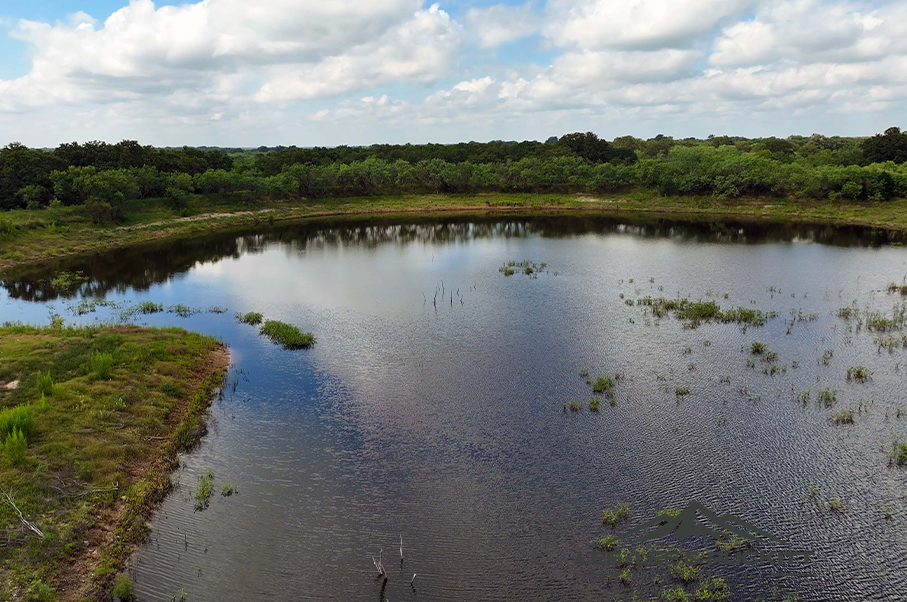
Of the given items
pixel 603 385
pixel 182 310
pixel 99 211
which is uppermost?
pixel 99 211

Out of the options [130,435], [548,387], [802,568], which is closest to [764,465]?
[802,568]

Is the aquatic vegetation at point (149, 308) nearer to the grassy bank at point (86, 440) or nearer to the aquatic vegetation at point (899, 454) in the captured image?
the grassy bank at point (86, 440)

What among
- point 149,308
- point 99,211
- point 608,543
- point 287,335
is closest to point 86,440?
point 287,335

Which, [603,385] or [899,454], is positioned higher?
[603,385]

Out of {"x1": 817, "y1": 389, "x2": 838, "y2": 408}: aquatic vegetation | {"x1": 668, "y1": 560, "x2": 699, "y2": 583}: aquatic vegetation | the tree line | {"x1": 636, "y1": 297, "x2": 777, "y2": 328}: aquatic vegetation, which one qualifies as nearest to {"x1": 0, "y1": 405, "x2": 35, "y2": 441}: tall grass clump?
{"x1": 668, "y1": 560, "x2": 699, "y2": 583}: aquatic vegetation

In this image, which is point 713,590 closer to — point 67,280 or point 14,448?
point 14,448

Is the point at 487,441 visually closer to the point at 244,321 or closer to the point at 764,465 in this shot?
the point at 764,465
